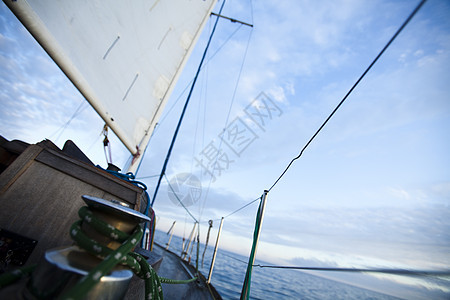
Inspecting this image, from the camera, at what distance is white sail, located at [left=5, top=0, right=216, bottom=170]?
71.0 inches

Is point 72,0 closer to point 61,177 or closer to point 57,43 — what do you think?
point 57,43

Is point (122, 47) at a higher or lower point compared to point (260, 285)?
higher

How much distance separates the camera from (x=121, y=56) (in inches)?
109

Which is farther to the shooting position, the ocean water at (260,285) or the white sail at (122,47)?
the ocean water at (260,285)

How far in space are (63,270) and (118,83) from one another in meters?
2.89

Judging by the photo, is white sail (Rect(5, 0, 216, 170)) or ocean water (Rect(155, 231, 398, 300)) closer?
white sail (Rect(5, 0, 216, 170))

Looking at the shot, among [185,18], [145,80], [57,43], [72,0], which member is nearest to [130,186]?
[57,43]

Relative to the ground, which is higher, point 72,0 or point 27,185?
point 72,0

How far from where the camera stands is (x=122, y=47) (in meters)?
2.74

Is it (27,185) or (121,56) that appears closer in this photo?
(27,185)

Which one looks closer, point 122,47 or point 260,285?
point 122,47

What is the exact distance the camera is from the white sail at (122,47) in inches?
71.0

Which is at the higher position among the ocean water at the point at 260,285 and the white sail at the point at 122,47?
the white sail at the point at 122,47

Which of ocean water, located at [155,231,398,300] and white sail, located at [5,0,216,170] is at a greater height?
white sail, located at [5,0,216,170]
